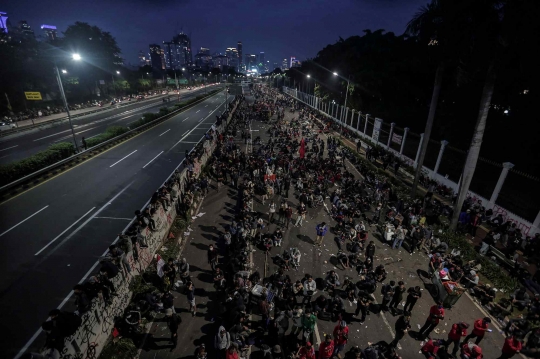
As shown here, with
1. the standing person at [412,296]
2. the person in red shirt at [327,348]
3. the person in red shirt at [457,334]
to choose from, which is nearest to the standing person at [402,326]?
the person in red shirt at [457,334]

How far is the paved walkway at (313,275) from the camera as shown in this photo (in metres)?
8.91

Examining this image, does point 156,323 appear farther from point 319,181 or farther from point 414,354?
point 319,181

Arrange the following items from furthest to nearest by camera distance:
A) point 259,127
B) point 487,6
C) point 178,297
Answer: point 259,127 → point 487,6 → point 178,297

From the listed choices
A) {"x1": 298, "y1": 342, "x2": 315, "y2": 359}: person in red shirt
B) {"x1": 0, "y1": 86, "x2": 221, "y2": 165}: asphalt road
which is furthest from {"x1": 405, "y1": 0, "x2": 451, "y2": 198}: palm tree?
{"x1": 0, "y1": 86, "x2": 221, "y2": 165}: asphalt road

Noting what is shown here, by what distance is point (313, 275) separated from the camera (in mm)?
12055

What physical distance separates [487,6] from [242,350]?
17.1 meters

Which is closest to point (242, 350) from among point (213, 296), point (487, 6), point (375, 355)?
point (213, 296)

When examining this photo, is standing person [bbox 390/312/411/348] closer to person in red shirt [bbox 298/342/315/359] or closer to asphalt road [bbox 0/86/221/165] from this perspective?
person in red shirt [bbox 298/342/315/359]

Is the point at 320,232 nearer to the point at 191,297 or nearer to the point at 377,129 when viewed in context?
the point at 191,297

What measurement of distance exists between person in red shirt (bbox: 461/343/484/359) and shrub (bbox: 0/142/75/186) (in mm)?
26808

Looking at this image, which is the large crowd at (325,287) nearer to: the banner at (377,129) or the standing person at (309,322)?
the standing person at (309,322)

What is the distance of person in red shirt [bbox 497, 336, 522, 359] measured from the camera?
25.4 ft

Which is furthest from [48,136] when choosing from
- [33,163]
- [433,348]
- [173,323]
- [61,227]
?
[433,348]

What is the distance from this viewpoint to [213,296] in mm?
10719
